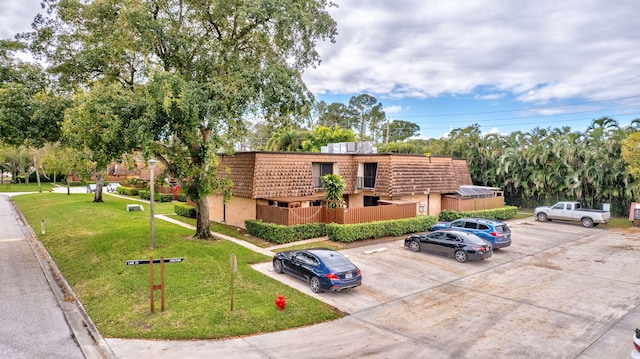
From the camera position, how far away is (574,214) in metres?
27.5

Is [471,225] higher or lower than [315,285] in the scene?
higher

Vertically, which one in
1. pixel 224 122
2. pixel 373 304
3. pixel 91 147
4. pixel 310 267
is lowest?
pixel 373 304

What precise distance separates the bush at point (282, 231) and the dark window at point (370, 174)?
609 cm

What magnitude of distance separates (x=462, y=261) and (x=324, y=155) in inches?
443

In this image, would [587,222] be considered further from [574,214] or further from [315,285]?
[315,285]

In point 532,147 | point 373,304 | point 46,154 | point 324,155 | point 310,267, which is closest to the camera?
point 373,304

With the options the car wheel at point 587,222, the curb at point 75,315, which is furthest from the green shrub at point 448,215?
the curb at point 75,315

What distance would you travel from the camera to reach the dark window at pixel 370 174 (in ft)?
83.7

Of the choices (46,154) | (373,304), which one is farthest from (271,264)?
(46,154)

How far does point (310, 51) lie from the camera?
18.5 metres

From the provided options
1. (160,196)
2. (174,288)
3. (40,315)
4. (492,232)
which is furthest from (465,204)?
(160,196)

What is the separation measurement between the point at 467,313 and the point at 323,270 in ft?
15.1

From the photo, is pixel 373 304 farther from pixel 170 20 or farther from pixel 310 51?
pixel 170 20

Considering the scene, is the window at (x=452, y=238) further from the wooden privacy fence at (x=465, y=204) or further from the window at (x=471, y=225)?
the wooden privacy fence at (x=465, y=204)
